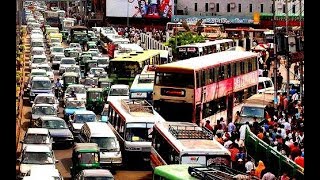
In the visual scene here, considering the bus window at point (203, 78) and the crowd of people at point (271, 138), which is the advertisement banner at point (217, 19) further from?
the crowd of people at point (271, 138)

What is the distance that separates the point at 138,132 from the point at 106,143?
2.71ft

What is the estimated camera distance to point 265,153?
14789 mm

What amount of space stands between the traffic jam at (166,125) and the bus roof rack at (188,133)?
19 mm

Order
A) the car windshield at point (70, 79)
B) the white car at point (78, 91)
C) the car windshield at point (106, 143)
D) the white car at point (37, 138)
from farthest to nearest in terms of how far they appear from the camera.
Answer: the car windshield at point (70, 79) → the white car at point (78, 91) → the white car at point (37, 138) → the car windshield at point (106, 143)

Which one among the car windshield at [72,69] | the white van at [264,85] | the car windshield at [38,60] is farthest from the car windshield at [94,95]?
the car windshield at [38,60]

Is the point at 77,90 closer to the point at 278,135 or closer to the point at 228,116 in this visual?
Answer: the point at 228,116

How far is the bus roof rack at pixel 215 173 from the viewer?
1101 centimetres

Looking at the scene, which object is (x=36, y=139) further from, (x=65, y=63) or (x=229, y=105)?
(x=65, y=63)

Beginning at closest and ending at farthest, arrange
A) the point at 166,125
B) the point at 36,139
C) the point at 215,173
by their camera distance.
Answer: the point at 215,173, the point at 166,125, the point at 36,139

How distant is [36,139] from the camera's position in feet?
61.5

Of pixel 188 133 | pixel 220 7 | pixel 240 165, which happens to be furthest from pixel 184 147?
pixel 220 7

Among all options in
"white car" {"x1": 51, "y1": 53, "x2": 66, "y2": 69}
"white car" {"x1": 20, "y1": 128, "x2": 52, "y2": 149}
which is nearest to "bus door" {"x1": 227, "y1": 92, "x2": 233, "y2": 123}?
"white car" {"x1": 20, "y1": 128, "x2": 52, "y2": 149}
